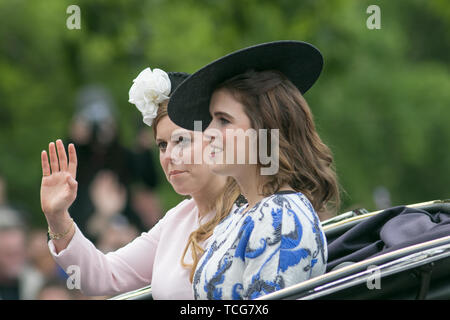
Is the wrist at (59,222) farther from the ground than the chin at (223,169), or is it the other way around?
the chin at (223,169)

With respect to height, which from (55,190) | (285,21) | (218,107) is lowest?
(55,190)

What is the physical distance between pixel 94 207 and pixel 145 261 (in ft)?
10.2

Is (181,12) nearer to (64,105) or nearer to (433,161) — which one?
(64,105)

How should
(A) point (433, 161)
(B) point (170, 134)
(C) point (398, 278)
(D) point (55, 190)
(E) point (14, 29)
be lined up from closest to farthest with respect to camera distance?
(C) point (398, 278) < (D) point (55, 190) < (B) point (170, 134) < (E) point (14, 29) < (A) point (433, 161)

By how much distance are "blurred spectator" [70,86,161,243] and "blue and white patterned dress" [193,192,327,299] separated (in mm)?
3746

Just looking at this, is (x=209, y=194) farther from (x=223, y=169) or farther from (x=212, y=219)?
(x=223, y=169)

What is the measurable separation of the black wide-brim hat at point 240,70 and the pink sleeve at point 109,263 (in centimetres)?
61

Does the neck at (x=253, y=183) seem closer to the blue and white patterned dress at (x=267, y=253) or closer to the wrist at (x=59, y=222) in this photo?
the blue and white patterned dress at (x=267, y=253)

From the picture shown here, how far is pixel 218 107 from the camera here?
2352mm

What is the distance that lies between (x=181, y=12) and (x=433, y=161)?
455cm

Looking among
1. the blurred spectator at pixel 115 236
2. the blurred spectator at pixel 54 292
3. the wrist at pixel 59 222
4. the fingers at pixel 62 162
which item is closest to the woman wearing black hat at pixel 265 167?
the fingers at pixel 62 162

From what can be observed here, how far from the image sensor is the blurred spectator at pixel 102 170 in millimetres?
6082

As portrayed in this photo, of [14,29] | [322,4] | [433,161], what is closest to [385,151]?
[433,161]

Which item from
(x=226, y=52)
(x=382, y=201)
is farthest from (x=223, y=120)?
(x=226, y=52)
